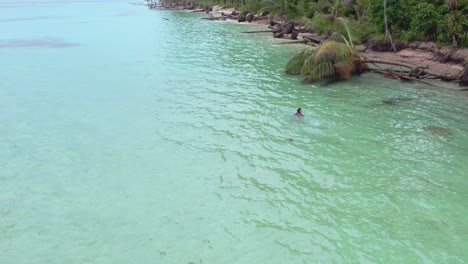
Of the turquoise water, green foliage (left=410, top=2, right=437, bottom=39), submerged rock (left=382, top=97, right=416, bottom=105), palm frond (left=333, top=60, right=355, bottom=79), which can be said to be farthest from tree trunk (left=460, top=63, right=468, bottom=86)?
green foliage (left=410, top=2, right=437, bottom=39)

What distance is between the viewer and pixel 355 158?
13.7 m

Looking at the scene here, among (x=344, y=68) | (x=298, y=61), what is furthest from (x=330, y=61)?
(x=298, y=61)

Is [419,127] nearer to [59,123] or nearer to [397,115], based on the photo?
[397,115]

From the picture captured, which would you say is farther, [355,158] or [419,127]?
[419,127]

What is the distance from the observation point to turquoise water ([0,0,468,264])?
916cm

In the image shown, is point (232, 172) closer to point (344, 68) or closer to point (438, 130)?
point (438, 130)

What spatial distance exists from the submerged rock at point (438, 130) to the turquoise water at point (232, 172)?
0.12m

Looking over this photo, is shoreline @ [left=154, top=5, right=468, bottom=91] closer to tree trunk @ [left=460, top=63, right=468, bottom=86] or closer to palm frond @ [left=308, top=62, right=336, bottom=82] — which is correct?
tree trunk @ [left=460, top=63, right=468, bottom=86]

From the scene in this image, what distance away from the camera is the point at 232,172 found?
12.9 meters

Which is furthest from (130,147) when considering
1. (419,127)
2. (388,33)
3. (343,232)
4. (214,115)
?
(388,33)

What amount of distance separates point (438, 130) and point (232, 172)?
9.70 m

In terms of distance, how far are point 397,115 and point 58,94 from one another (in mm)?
19844

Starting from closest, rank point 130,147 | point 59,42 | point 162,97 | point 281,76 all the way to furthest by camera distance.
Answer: point 130,147, point 162,97, point 281,76, point 59,42

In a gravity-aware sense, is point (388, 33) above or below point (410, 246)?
above
